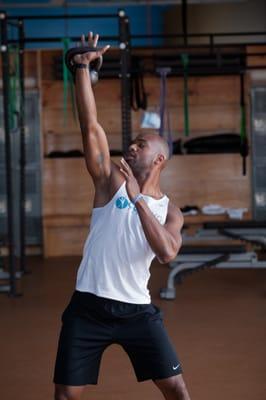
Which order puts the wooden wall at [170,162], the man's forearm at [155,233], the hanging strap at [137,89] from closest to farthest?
the man's forearm at [155,233]
the hanging strap at [137,89]
the wooden wall at [170,162]

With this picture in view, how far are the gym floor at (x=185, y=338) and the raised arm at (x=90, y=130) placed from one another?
1.35 m

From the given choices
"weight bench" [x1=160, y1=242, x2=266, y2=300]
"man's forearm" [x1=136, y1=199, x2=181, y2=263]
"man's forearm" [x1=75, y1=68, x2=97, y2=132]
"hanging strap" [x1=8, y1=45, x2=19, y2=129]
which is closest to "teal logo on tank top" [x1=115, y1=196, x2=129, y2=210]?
"man's forearm" [x1=136, y1=199, x2=181, y2=263]

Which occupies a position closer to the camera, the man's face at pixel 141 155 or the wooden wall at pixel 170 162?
the man's face at pixel 141 155

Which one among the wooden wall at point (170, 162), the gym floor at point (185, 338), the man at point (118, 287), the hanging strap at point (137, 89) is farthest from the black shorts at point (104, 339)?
the wooden wall at point (170, 162)

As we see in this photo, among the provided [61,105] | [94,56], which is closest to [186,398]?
[94,56]

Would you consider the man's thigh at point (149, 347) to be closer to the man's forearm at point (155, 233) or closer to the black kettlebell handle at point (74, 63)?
the man's forearm at point (155, 233)

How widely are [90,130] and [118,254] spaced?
452 millimetres

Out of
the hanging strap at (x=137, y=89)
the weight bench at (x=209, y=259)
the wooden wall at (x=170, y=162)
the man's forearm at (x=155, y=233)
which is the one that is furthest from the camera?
the wooden wall at (x=170, y=162)

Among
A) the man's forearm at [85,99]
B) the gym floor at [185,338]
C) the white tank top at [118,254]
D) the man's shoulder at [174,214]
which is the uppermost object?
the man's forearm at [85,99]

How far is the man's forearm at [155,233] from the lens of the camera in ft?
7.95

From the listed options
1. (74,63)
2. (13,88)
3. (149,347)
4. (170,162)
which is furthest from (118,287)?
(170,162)

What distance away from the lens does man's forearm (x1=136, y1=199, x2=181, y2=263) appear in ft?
7.95

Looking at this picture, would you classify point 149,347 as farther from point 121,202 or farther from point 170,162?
point 170,162

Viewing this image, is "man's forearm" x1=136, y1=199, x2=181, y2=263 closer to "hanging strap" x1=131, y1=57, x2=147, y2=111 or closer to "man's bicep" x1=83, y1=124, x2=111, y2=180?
"man's bicep" x1=83, y1=124, x2=111, y2=180
